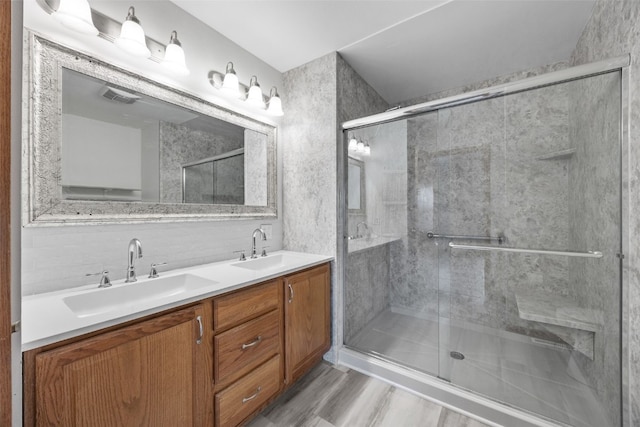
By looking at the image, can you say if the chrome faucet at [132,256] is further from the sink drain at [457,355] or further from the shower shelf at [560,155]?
the shower shelf at [560,155]

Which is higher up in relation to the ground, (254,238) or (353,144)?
(353,144)

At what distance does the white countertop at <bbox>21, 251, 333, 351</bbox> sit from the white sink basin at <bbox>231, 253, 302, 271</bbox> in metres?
0.20

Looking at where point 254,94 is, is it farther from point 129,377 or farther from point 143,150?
point 129,377

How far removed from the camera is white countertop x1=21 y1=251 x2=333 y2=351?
0.76m

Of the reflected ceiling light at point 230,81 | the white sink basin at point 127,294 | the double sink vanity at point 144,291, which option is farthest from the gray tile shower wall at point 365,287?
the reflected ceiling light at point 230,81

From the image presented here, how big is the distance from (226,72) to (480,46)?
6.56 ft

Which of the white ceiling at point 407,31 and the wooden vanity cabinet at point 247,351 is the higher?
the white ceiling at point 407,31

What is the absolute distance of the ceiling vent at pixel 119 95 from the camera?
4.32ft

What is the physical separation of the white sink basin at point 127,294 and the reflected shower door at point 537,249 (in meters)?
1.81

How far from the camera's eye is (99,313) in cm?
98

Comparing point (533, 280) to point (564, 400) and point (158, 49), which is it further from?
point (158, 49)

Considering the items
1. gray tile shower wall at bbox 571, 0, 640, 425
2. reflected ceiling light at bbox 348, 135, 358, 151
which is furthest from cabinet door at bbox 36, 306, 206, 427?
gray tile shower wall at bbox 571, 0, 640, 425

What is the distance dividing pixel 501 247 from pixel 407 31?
5.71 feet

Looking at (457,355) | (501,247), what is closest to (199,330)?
(457,355)
